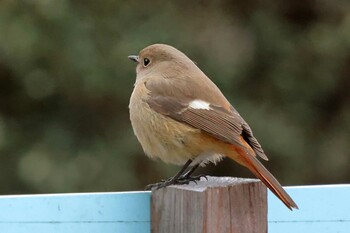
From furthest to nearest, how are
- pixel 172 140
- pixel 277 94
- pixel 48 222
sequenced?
pixel 277 94, pixel 172 140, pixel 48 222

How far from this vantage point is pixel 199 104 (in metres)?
4.69

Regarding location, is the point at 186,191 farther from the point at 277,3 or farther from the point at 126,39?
the point at 277,3

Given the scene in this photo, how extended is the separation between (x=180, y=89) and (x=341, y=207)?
142cm

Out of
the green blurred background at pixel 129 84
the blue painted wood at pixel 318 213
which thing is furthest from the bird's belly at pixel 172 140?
the green blurred background at pixel 129 84

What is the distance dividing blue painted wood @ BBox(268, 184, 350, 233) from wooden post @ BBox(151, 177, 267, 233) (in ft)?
0.94

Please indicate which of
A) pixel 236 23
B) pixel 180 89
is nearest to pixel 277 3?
pixel 236 23

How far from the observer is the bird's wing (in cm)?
449

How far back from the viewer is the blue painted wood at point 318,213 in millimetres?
3609

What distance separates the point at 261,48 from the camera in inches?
361

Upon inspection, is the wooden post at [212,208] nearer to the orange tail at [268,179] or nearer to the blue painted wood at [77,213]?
the blue painted wood at [77,213]

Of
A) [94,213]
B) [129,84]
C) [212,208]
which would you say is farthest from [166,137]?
[129,84]

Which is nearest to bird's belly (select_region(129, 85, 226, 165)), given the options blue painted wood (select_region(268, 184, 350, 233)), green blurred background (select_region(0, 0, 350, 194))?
blue painted wood (select_region(268, 184, 350, 233))

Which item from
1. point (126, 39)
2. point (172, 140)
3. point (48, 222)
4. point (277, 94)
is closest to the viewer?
point (48, 222)

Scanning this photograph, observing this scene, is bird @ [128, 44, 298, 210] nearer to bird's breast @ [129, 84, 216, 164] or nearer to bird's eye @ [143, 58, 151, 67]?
bird's breast @ [129, 84, 216, 164]
